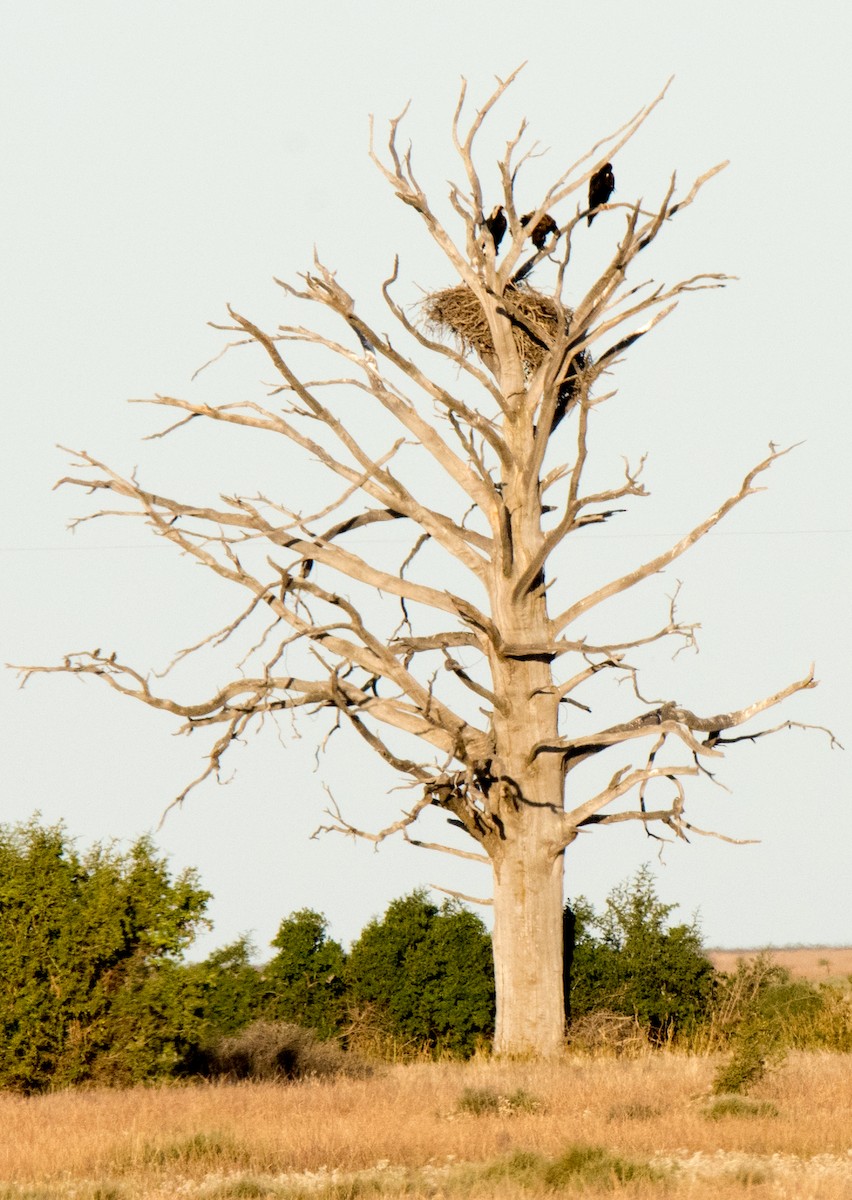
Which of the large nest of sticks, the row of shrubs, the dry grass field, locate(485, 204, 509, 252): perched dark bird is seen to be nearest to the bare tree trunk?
the row of shrubs

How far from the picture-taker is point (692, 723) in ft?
59.9

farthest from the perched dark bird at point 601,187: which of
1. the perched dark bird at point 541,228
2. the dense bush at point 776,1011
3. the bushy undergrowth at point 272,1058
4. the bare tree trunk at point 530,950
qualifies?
the bushy undergrowth at point 272,1058

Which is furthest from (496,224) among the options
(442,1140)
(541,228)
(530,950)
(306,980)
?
(442,1140)

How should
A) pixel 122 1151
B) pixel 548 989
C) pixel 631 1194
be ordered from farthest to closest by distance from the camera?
pixel 548 989 < pixel 122 1151 < pixel 631 1194

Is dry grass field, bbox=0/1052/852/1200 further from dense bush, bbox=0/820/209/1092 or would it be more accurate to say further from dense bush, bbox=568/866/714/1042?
dense bush, bbox=568/866/714/1042

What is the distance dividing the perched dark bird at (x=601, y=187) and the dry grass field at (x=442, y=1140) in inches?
432

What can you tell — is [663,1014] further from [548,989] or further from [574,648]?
[574,648]

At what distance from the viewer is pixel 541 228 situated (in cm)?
1991

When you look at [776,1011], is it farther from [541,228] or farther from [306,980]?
[541,228]

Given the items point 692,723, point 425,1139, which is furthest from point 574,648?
point 425,1139

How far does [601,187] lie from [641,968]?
10.2 meters

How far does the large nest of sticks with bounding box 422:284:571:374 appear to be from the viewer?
19906 millimetres

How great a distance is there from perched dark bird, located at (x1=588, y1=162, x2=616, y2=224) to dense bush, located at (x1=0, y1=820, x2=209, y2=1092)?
10014mm

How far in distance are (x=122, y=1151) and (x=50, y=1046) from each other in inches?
208
